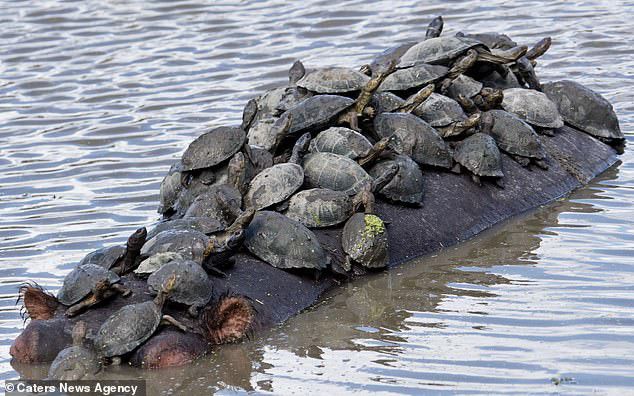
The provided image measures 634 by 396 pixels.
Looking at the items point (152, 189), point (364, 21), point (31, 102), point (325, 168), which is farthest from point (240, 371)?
point (364, 21)

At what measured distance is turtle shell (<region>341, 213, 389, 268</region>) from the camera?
6.91 meters

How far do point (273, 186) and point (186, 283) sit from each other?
1.27 m

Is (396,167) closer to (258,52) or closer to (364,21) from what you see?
(258,52)

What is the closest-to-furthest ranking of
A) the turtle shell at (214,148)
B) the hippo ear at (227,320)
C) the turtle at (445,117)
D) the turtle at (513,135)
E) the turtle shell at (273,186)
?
the hippo ear at (227,320)
the turtle shell at (273,186)
the turtle shell at (214,148)
the turtle at (445,117)
the turtle at (513,135)

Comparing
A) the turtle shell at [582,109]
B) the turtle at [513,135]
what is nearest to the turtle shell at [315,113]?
the turtle at [513,135]

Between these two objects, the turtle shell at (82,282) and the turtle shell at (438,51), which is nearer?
the turtle shell at (82,282)

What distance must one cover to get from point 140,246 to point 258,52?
852 centimetres

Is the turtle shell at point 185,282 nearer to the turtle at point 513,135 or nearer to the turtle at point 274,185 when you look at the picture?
the turtle at point 274,185

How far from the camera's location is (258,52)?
14.6 meters

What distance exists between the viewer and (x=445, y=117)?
8242mm

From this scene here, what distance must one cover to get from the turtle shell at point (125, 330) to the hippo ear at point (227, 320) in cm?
34

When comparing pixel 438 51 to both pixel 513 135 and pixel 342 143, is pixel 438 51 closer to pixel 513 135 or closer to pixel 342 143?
pixel 513 135

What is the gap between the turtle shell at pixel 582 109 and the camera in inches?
375

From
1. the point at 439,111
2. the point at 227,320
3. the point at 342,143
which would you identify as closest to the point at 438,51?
the point at 439,111
